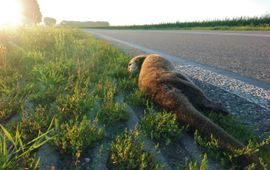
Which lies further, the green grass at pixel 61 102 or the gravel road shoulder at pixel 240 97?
the gravel road shoulder at pixel 240 97

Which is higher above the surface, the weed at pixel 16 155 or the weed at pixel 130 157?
the weed at pixel 16 155

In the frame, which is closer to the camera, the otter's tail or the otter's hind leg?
the otter's tail

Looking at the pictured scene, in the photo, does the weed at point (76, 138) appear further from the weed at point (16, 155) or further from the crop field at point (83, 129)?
the weed at point (16, 155)

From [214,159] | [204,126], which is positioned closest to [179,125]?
[204,126]

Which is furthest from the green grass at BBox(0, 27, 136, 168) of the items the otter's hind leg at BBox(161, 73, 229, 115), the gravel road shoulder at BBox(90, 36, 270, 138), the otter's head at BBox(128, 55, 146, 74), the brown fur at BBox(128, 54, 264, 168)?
the gravel road shoulder at BBox(90, 36, 270, 138)

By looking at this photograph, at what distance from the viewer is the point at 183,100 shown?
2574 mm

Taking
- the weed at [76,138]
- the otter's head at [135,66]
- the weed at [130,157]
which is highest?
the otter's head at [135,66]

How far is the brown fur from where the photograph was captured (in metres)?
2.09

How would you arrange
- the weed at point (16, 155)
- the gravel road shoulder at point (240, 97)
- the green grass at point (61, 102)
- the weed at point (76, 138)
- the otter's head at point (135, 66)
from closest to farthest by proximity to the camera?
the weed at point (16, 155) → the weed at point (76, 138) → the green grass at point (61, 102) → the gravel road shoulder at point (240, 97) → the otter's head at point (135, 66)

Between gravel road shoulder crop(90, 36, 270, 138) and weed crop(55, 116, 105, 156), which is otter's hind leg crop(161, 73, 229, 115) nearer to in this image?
gravel road shoulder crop(90, 36, 270, 138)

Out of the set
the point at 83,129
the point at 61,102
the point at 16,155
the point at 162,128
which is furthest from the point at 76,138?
the point at 162,128

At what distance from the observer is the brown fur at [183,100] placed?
2.09 m

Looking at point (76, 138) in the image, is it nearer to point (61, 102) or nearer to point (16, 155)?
point (16, 155)

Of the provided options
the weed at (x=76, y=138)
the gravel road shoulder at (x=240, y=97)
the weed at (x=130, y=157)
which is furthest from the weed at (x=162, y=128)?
the gravel road shoulder at (x=240, y=97)
